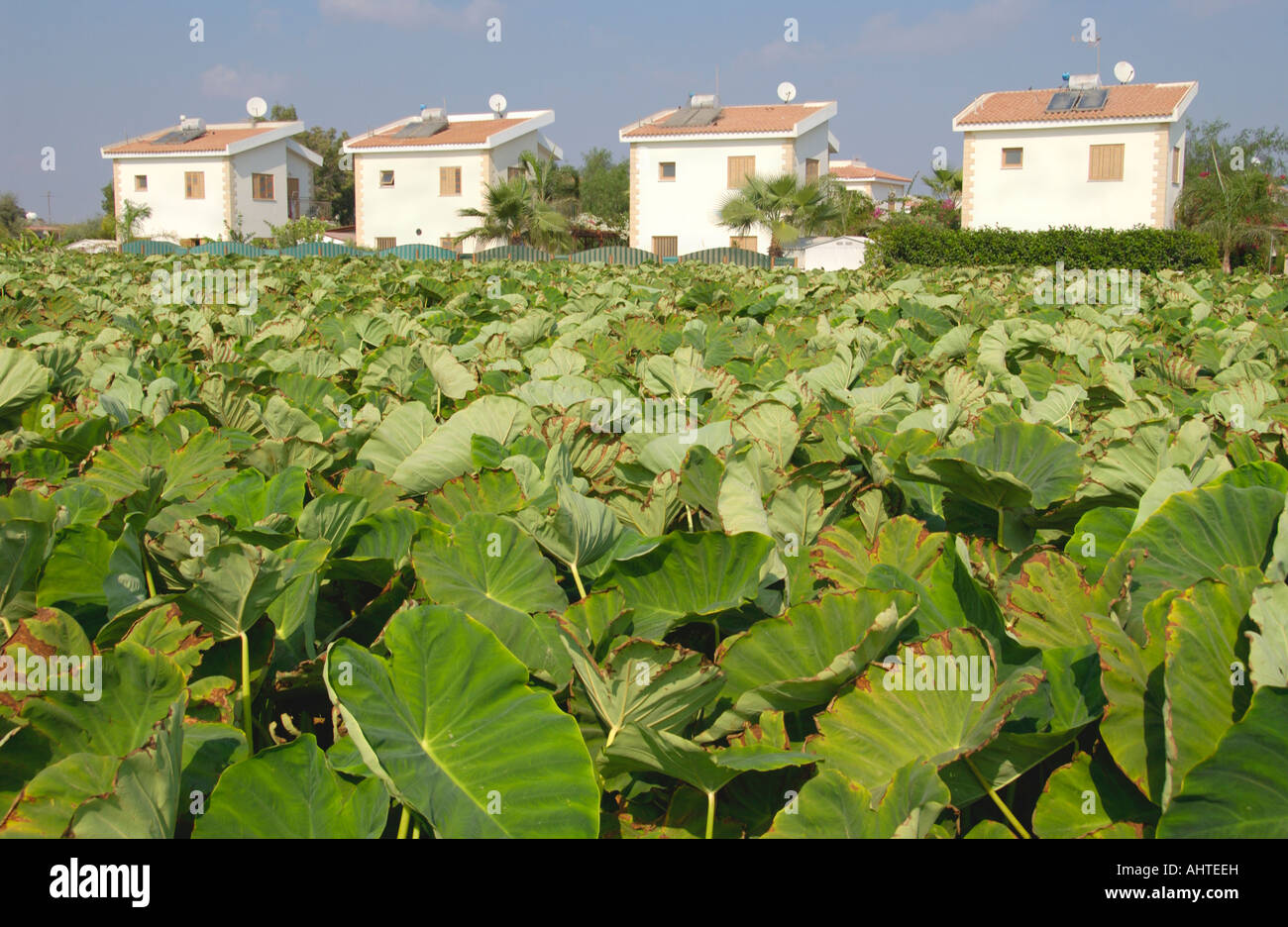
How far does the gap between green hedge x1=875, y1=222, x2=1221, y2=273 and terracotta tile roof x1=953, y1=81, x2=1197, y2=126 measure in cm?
840

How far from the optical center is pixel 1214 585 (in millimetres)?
947

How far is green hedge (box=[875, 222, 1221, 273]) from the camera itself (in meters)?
27.6

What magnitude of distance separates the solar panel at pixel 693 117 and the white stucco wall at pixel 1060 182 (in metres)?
10.3

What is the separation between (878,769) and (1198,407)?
6.18 feet

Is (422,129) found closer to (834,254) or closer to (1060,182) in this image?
(834,254)

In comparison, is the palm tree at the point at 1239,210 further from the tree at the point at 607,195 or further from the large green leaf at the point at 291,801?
the large green leaf at the point at 291,801

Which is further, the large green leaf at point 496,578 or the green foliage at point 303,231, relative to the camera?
the green foliage at point 303,231

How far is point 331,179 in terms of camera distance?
71125 millimetres

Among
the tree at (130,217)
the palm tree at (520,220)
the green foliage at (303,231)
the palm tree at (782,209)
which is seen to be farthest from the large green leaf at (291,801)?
the tree at (130,217)

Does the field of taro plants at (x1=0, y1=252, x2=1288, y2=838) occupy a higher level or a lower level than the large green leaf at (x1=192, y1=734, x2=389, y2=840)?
higher

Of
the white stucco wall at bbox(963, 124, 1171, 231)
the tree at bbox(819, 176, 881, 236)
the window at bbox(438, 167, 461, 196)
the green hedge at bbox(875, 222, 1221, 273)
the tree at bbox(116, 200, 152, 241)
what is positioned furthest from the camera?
the tree at bbox(819, 176, 881, 236)

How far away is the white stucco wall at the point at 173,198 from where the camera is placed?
46.5m

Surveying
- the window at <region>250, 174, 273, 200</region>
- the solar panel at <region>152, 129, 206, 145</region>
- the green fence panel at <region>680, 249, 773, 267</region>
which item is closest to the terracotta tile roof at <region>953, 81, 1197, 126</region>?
the green fence panel at <region>680, 249, 773, 267</region>

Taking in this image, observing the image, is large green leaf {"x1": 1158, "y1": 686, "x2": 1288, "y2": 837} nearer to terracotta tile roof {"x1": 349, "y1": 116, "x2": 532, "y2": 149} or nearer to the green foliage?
terracotta tile roof {"x1": 349, "y1": 116, "x2": 532, "y2": 149}
